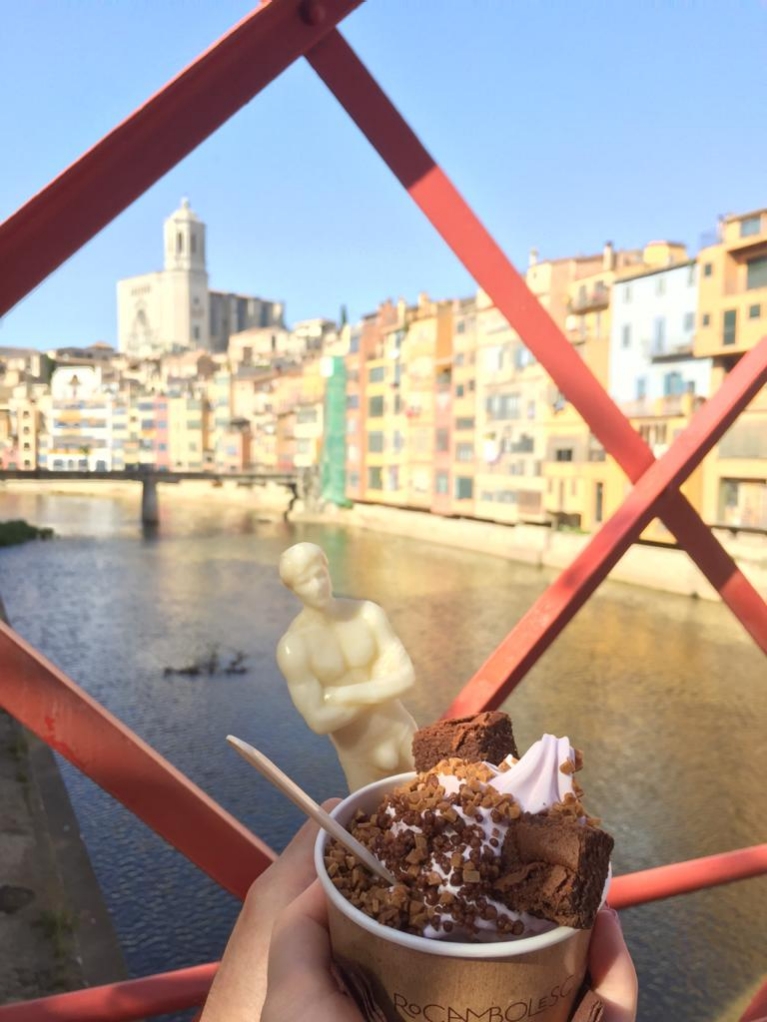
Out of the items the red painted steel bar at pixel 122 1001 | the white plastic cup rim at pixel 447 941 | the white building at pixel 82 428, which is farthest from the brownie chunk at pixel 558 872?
the white building at pixel 82 428

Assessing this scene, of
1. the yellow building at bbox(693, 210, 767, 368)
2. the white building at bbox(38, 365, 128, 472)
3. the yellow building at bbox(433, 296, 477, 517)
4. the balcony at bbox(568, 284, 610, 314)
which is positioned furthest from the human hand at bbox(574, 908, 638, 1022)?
the white building at bbox(38, 365, 128, 472)

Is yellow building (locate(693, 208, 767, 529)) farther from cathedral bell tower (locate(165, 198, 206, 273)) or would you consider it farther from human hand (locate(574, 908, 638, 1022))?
cathedral bell tower (locate(165, 198, 206, 273))

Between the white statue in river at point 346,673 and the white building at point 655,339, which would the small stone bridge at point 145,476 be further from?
the white statue in river at point 346,673

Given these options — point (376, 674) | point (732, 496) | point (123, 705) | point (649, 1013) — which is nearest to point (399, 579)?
point (732, 496)

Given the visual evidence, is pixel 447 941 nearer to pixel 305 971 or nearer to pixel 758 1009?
pixel 305 971

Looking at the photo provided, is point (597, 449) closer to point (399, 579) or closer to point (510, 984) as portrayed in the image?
point (399, 579)

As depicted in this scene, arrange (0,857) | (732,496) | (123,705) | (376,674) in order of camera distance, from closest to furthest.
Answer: (376,674)
(0,857)
(123,705)
(732,496)
